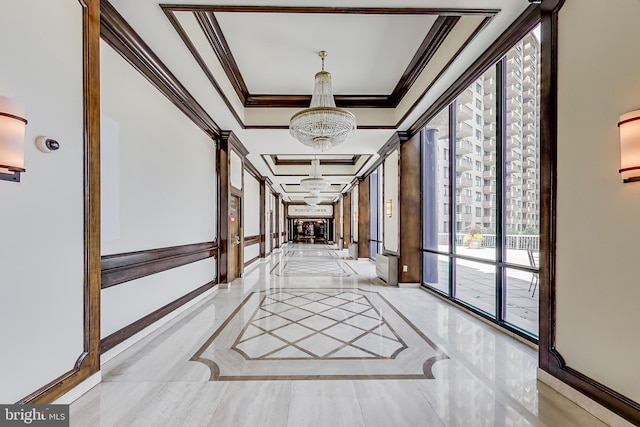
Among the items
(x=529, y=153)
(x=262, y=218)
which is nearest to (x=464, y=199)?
(x=529, y=153)

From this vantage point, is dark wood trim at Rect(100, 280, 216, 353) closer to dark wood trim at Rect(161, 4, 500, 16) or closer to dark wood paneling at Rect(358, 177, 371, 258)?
dark wood trim at Rect(161, 4, 500, 16)

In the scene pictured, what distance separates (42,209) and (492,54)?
472 cm

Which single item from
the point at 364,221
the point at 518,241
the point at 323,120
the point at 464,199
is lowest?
the point at 518,241

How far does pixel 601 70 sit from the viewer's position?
2.10 metres

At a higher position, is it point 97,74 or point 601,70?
point 97,74

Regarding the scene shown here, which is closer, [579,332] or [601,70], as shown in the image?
[601,70]

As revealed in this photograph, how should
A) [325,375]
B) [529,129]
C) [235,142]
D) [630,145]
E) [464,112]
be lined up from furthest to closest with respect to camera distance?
[235,142]
[464,112]
[529,129]
[325,375]
[630,145]

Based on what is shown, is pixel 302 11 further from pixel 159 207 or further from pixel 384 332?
pixel 384 332

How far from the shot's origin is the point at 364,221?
1189 centimetres

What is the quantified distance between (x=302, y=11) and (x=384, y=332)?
3.78m

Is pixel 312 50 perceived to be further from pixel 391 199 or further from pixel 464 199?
pixel 391 199

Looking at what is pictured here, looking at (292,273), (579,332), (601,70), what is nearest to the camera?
(601,70)

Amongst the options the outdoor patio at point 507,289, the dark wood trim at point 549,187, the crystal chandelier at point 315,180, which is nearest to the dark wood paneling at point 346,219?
the crystal chandelier at point 315,180

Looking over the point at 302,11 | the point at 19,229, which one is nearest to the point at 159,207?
the point at 19,229
